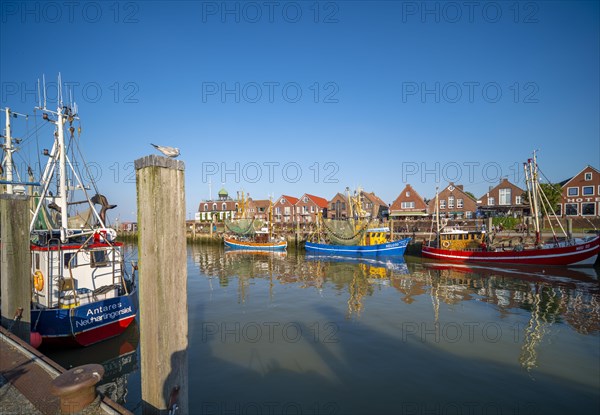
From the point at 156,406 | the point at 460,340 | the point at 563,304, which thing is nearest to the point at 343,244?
the point at 563,304

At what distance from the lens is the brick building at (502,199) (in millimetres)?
58125

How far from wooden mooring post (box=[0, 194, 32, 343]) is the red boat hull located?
119 feet

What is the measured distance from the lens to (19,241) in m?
8.98

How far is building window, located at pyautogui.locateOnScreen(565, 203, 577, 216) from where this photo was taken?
5722 centimetres

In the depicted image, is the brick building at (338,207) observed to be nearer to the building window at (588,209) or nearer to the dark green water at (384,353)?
the building window at (588,209)

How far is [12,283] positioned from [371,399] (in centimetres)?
1077

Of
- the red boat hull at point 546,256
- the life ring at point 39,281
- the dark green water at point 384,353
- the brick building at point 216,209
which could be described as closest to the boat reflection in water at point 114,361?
the dark green water at point 384,353

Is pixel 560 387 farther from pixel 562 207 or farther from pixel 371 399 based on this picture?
pixel 562 207

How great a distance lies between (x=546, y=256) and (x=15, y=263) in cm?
3855

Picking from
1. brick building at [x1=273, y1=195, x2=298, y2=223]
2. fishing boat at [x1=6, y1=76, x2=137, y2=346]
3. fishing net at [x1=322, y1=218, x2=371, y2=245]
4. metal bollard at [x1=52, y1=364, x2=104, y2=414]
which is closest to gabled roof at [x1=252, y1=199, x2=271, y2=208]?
Result: brick building at [x1=273, y1=195, x2=298, y2=223]

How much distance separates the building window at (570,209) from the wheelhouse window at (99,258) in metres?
73.6

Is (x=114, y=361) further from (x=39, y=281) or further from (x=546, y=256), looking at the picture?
(x=546, y=256)

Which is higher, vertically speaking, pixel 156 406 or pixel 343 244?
pixel 156 406

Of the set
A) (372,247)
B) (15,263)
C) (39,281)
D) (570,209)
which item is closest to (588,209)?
(570,209)
